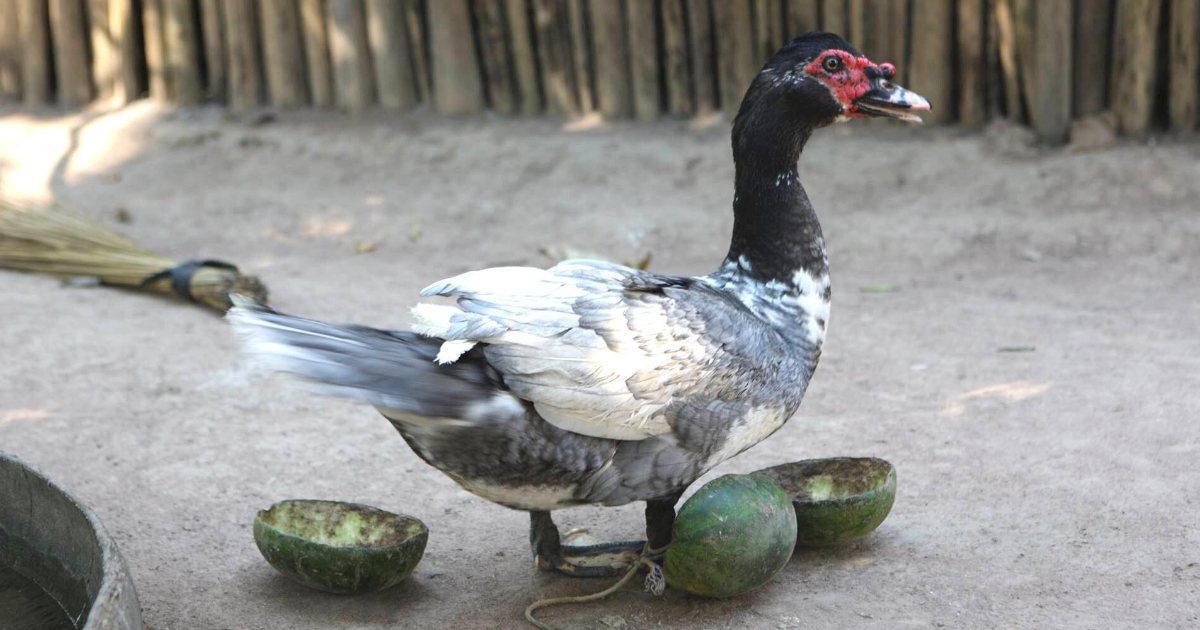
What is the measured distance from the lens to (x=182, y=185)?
24.0 ft

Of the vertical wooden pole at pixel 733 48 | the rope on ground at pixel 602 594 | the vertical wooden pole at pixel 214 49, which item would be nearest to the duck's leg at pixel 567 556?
the rope on ground at pixel 602 594

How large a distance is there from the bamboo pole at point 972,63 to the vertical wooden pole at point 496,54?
108 inches

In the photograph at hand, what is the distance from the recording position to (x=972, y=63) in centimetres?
620

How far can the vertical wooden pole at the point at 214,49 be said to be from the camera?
780 centimetres

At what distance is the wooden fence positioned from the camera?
19.7 ft

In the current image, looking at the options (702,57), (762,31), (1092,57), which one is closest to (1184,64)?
(1092,57)

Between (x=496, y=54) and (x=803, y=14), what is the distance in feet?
6.47

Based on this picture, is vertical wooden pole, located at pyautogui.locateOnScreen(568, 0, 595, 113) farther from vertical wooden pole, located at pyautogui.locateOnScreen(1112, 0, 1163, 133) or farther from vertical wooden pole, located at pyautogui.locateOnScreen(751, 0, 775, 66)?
vertical wooden pole, located at pyautogui.locateOnScreen(1112, 0, 1163, 133)

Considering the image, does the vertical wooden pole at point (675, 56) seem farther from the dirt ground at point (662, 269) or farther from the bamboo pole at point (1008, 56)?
the bamboo pole at point (1008, 56)

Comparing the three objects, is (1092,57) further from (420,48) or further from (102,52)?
(102,52)

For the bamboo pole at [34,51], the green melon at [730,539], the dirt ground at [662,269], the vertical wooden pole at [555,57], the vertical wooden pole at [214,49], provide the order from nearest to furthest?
the green melon at [730,539], the dirt ground at [662,269], the vertical wooden pole at [555,57], the vertical wooden pole at [214,49], the bamboo pole at [34,51]

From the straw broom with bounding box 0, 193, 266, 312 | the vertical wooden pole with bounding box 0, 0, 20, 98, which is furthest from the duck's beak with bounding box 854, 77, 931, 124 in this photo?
the vertical wooden pole with bounding box 0, 0, 20, 98

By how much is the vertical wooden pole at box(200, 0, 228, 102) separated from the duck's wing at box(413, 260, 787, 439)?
19.3 ft

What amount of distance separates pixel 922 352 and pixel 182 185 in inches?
195
